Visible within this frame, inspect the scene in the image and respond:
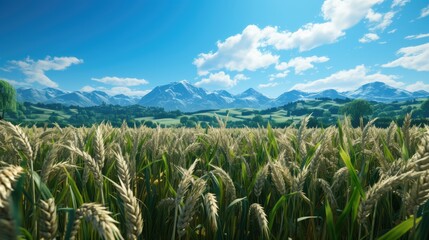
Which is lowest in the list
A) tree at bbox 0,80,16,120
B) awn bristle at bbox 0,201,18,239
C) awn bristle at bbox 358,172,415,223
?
awn bristle at bbox 358,172,415,223

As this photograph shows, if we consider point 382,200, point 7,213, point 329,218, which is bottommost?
point 382,200

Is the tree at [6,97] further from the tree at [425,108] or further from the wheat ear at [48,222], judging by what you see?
the tree at [425,108]

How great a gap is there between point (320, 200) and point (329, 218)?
1237 millimetres

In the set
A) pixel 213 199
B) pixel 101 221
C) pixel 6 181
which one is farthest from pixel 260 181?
pixel 6 181

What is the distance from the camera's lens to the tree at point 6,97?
156 metres

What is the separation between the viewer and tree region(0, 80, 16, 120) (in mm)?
155875

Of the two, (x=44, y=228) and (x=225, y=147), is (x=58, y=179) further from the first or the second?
(x=225, y=147)

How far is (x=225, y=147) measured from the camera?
2.80 metres

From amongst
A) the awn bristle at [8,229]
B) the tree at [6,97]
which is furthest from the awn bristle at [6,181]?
the tree at [6,97]

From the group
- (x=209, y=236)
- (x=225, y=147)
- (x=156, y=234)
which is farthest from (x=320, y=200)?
(x=156, y=234)

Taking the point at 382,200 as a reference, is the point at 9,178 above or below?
above

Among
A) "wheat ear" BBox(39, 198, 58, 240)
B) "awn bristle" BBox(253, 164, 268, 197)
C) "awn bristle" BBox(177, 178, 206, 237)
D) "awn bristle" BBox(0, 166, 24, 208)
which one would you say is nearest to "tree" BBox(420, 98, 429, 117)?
"awn bristle" BBox(253, 164, 268, 197)

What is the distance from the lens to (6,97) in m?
158

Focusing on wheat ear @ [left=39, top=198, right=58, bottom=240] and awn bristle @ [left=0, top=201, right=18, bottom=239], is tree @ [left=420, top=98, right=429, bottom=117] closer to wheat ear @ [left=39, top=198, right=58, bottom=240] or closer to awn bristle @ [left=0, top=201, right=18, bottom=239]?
wheat ear @ [left=39, top=198, right=58, bottom=240]
